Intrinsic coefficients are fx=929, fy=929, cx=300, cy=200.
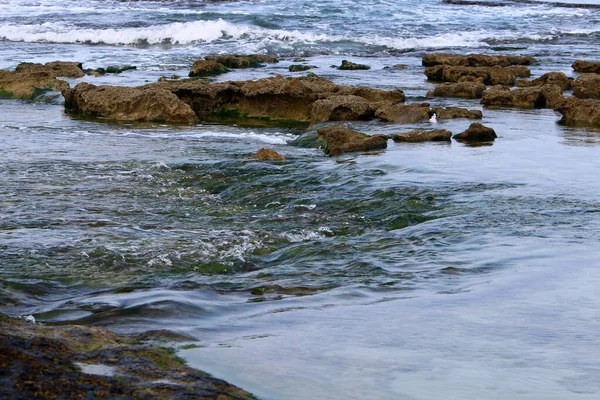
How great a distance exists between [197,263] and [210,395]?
9.55ft

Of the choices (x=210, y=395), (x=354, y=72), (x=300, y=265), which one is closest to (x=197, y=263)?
(x=300, y=265)

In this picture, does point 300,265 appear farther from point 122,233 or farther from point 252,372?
point 252,372

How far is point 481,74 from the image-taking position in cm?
1681

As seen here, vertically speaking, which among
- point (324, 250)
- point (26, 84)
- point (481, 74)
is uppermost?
point (481, 74)

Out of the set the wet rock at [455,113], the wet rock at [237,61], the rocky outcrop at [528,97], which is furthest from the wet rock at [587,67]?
the wet rock at [237,61]

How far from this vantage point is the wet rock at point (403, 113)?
1200cm

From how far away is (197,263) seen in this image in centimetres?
582

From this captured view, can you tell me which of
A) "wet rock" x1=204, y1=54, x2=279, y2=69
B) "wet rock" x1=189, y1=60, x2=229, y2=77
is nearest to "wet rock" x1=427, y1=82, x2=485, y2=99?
"wet rock" x1=189, y1=60, x2=229, y2=77

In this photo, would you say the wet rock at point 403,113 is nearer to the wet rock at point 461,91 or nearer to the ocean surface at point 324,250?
the ocean surface at point 324,250

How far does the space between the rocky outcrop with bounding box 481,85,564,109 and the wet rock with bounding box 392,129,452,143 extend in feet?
11.6

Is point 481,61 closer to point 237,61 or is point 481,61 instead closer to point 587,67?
point 587,67

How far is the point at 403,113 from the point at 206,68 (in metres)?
7.10

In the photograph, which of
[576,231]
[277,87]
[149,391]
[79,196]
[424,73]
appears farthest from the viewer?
[424,73]

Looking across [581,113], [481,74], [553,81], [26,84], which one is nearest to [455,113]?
[581,113]
